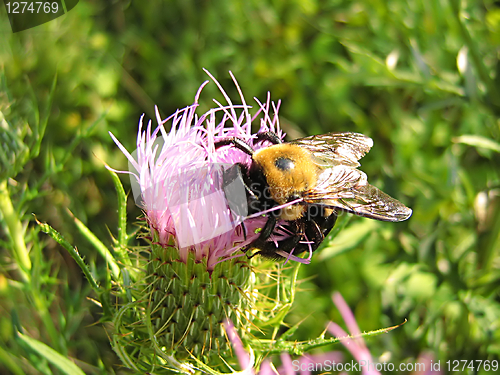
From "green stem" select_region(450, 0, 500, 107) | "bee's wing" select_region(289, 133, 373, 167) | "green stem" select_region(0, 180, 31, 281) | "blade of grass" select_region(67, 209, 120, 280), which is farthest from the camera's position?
"green stem" select_region(450, 0, 500, 107)

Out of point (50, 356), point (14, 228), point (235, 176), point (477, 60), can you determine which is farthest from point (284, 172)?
point (477, 60)

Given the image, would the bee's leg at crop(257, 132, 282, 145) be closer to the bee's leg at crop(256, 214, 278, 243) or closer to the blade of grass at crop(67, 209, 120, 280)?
the bee's leg at crop(256, 214, 278, 243)

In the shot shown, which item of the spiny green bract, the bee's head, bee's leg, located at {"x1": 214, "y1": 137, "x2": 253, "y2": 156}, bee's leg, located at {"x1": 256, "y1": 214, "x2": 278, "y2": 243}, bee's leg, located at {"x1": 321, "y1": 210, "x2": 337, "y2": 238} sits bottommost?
the spiny green bract

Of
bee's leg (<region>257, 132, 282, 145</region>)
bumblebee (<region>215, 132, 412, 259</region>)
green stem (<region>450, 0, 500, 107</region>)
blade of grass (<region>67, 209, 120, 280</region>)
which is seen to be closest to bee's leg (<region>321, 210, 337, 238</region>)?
bumblebee (<region>215, 132, 412, 259</region>)

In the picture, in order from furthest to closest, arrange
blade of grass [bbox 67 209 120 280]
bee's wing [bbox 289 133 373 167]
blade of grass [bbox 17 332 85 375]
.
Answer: bee's wing [bbox 289 133 373 167] < blade of grass [bbox 67 209 120 280] < blade of grass [bbox 17 332 85 375]

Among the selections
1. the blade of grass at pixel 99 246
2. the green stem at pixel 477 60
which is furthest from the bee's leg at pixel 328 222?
the green stem at pixel 477 60

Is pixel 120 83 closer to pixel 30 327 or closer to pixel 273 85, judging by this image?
pixel 273 85
